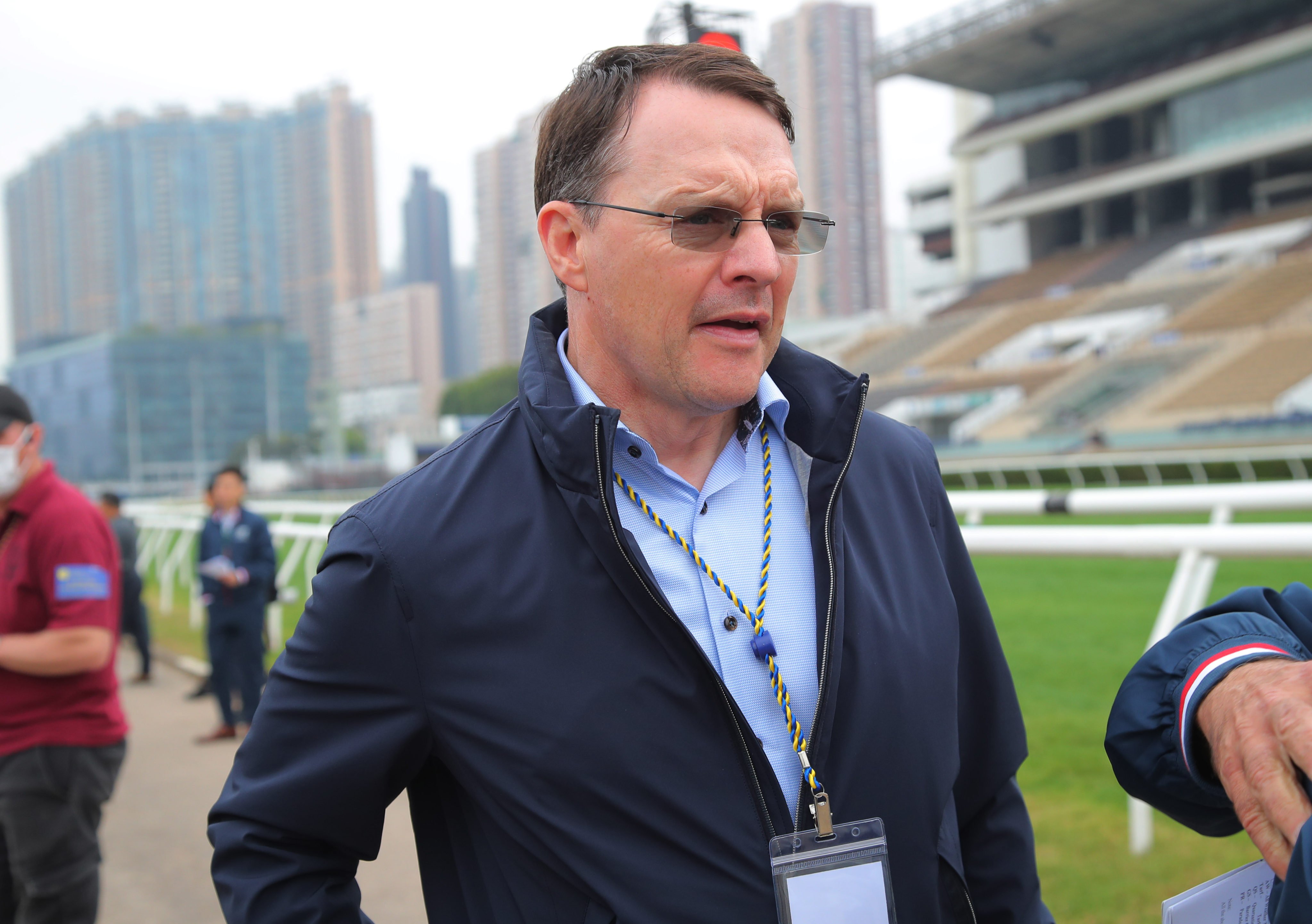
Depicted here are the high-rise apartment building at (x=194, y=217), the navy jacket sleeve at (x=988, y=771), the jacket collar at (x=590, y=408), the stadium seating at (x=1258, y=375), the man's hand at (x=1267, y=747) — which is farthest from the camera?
the high-rise apartment building at (x=194, y=217)

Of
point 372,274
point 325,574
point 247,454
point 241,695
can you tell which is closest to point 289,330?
point 372,274

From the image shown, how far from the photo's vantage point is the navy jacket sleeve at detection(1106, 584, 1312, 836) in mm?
1231

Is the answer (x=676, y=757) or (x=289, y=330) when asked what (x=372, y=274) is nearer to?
(x=289, y=330)

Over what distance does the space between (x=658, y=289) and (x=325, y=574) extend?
2.09ft

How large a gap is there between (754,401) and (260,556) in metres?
6.53

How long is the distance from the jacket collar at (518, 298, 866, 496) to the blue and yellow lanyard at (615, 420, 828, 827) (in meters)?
0.14

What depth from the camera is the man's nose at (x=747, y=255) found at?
155 cm

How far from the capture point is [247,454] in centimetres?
7438

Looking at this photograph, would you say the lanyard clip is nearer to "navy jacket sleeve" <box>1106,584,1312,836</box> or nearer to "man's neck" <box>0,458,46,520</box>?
"navy jacket sleeve" <box>1106,584,1312,836</box>

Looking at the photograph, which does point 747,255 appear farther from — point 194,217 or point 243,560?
point 194,217

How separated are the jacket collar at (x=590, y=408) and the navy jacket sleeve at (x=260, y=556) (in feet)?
20.5

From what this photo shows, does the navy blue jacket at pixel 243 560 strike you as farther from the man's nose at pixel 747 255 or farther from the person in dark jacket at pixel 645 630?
the man's nose at pixel 747 255

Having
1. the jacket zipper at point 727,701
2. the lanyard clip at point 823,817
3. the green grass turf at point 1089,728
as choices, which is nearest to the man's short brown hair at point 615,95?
the jacket zipper at point 727,701

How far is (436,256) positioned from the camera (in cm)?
10938
